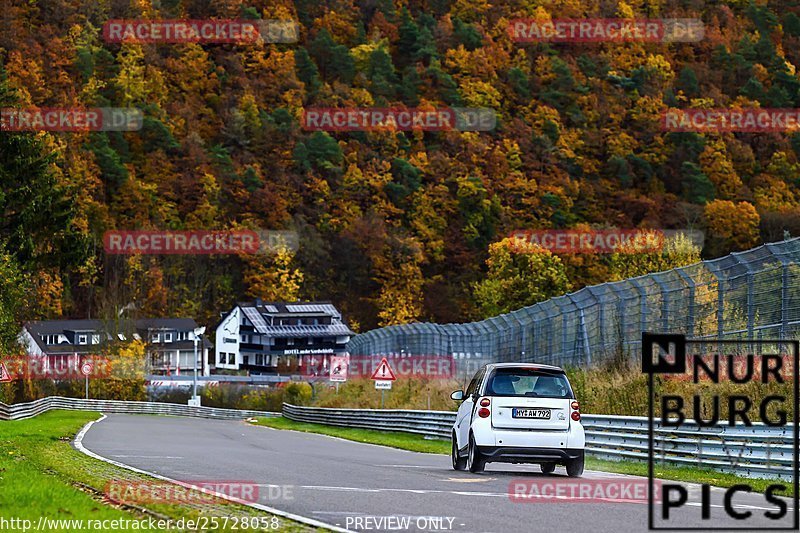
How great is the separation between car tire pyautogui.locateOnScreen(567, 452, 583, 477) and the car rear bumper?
7 cm

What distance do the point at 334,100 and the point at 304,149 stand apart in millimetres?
17631

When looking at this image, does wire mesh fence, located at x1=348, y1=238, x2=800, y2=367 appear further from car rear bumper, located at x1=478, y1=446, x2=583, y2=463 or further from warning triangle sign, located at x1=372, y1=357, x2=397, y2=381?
car rear bumper, located at x1=478, y1=446, x2=583, y2=463

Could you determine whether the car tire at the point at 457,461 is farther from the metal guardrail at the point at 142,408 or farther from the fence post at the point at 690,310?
the metal guardrail at the point at 142,408

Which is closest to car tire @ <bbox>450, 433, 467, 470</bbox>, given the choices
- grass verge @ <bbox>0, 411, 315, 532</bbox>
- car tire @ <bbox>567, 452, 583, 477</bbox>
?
car tire @ <bbox>567, 452, 583, 477</bbox>

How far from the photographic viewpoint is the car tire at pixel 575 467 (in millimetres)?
18859

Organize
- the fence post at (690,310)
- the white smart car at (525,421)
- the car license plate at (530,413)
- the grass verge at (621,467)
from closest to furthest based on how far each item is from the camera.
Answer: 1. the grass verge at (621,467)
2. the white smart car at (525,421)
3. the car license plate at (530,413)
4. the fence post at (690,310)

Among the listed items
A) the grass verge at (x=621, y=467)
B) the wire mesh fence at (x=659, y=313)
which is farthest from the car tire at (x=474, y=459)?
the wire mesh fence at (x=659, y=313)

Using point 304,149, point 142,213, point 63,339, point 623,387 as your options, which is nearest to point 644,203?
point 304,149

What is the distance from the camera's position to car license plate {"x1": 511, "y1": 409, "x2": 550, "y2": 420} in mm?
18859

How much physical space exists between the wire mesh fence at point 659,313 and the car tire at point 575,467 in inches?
248

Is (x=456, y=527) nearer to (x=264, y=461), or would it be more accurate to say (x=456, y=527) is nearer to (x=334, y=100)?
(x=264, y=461)

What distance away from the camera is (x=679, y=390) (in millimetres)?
25594

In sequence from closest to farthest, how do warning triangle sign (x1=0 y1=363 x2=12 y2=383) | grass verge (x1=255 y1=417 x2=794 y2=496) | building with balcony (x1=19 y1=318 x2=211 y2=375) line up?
grass verge (x1=255 y1=417 x2=794 y2=496), warning triangle sign (x1=0 y1=363 x2=12 y2=383), building with balcony (x1=19 y1=318 x2=211 y2=375)

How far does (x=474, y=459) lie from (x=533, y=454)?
1.00 m
